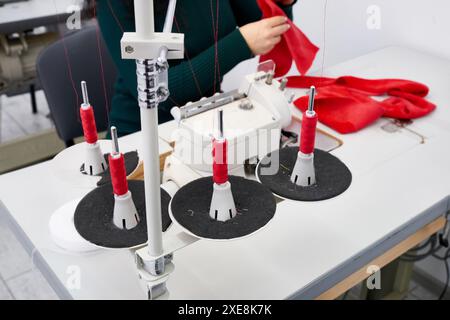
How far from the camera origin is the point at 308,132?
72cm

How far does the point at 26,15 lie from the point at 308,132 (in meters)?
1.77

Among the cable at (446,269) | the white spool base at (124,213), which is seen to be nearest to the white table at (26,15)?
the white spool base at (124,213)

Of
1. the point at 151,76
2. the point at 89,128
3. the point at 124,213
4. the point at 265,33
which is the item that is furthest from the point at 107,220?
the point at 265,33

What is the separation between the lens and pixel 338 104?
123 centimetres

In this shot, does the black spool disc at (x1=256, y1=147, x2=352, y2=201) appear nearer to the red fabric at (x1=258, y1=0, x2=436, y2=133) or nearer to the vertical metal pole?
the vertical metal pole

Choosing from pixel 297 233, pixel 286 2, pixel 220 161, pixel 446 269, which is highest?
pixel 286 2

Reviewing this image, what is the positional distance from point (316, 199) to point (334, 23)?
1.09 m

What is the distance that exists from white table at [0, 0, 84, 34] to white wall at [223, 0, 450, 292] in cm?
103

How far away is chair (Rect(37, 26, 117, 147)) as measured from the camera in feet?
4.64

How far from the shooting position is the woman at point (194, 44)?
1.09m

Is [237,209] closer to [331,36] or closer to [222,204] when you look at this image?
[222,204]

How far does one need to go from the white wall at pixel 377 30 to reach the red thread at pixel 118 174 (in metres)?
1.00

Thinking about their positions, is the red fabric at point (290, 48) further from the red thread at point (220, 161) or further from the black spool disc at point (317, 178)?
the red thread at point (220, 161)

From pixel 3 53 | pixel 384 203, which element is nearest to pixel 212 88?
pixel 384 203
